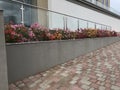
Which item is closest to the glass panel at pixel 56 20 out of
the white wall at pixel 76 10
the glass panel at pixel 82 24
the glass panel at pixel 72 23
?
the glass panel at pixel 72 23

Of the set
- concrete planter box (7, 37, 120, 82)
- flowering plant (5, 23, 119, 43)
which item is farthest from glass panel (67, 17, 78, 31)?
concrete planter box (7, 37, 120, 82)

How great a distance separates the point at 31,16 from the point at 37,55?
1878 mm

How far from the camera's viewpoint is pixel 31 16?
329 inches

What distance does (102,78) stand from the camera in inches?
288

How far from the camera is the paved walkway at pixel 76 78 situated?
6.24 m

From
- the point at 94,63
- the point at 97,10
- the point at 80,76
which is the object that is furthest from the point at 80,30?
the point at 97,10

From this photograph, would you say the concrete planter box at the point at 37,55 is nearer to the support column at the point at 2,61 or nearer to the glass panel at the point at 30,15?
the support column at the point at 2,61

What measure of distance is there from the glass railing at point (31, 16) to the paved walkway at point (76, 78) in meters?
2.10

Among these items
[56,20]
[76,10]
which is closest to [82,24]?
[56,20]

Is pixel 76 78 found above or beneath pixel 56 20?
beneath

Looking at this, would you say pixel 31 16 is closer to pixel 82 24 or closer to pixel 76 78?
pixel 76 78

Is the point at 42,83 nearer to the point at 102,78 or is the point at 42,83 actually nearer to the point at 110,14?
the point at 102,78

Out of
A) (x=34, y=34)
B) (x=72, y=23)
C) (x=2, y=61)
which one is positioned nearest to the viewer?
(x=2, y=61)

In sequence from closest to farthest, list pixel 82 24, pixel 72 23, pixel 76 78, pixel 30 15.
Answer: pixel 76 78 < pixel 30 15 < pixel 72 23 < pixel 82 24
